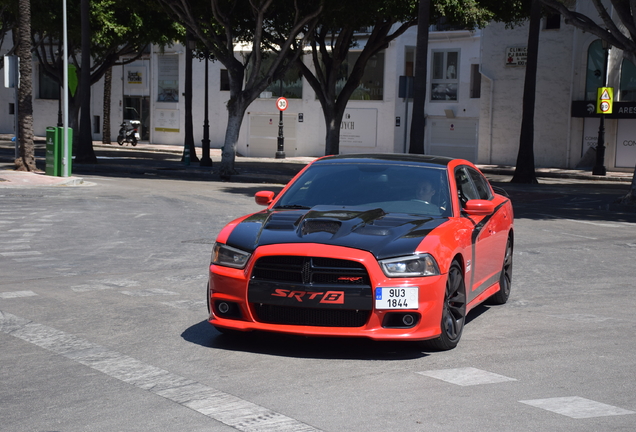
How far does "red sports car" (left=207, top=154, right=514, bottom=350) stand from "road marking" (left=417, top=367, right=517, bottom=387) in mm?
398

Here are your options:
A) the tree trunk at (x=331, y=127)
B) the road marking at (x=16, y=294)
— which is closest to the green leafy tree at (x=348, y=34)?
the tree trunk at (x=331, y=127)

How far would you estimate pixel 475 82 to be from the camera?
151 feet

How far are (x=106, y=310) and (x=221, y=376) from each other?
9.21 feet

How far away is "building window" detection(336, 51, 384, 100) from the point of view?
47.4 m

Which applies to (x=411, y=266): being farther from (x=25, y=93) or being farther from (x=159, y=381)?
(x=25, y=93)

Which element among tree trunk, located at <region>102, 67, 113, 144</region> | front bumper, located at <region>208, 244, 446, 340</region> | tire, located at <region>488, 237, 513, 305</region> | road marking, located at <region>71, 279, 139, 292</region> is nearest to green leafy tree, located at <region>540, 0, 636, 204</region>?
tire, located at <region>488, 237, 513, 305</region>

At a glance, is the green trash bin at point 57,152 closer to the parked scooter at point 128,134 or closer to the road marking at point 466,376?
the road marking at point 466,376

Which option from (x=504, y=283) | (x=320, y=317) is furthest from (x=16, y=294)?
(x=504, y=283)

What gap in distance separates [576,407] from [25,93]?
81.0 feet

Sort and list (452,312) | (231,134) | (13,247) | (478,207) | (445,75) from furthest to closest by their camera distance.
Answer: (445,75), (231,134), (13,247), (478,207), (452,312)

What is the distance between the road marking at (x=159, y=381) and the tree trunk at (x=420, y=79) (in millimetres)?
20687

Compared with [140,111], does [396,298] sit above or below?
below

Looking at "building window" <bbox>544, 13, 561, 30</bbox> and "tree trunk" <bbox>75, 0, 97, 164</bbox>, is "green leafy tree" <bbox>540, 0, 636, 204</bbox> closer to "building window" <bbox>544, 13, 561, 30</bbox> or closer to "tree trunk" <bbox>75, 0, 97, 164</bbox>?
"tree trunk" <bbox>75, 0, 97, 164</bbox>

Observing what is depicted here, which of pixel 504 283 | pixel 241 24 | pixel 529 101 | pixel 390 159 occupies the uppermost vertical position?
pixel 241 24
